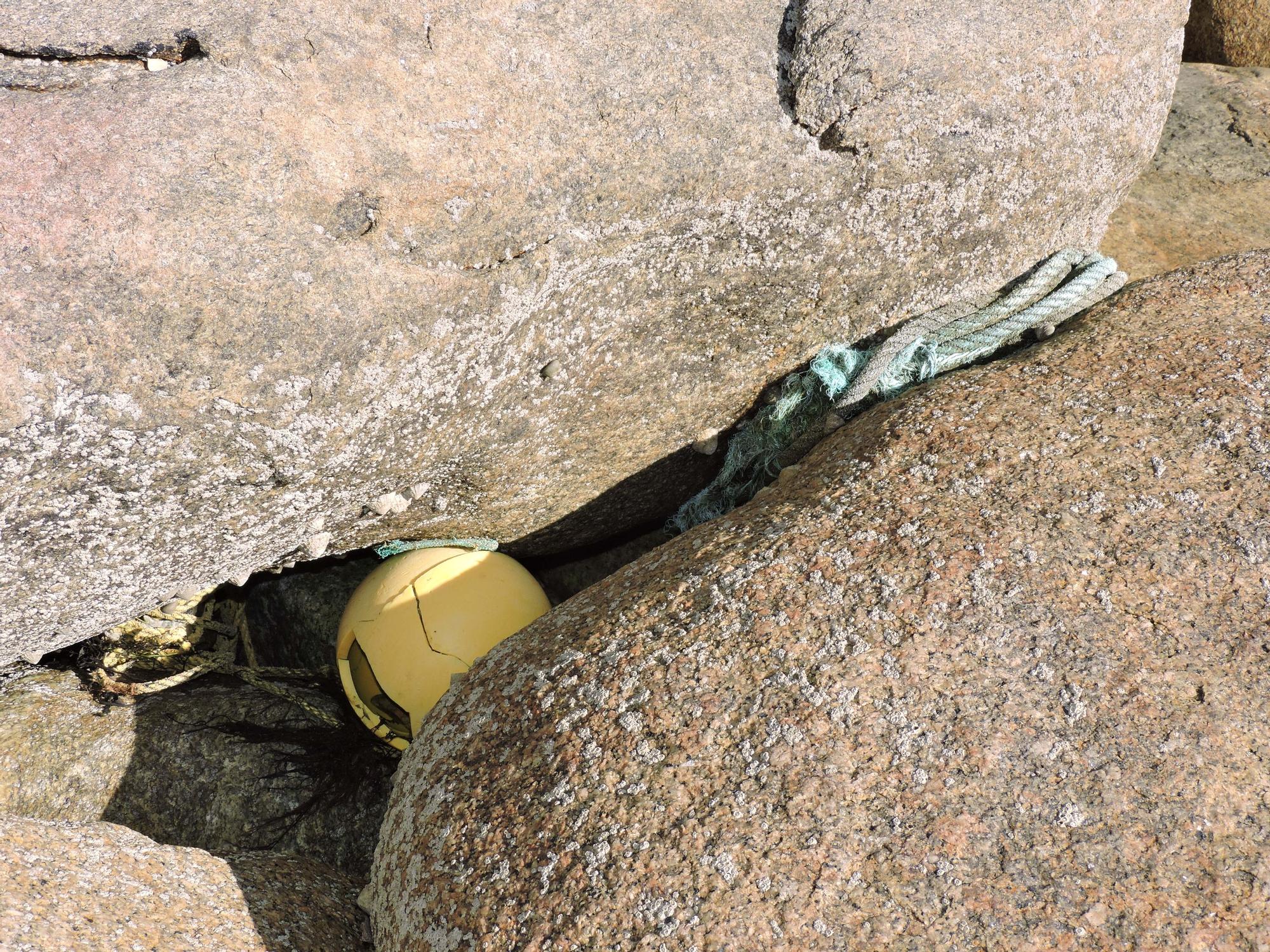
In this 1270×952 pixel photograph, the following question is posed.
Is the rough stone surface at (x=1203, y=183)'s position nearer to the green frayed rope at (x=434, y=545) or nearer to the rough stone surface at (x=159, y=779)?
the green frayed rope at (x=434, y=545)

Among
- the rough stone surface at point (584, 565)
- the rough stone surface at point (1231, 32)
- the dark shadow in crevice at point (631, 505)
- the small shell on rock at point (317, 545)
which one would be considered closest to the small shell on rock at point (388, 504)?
the small shell on rock at point (317, 545)

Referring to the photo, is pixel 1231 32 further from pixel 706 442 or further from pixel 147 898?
pixel 147 898

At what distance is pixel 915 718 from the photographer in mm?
1510

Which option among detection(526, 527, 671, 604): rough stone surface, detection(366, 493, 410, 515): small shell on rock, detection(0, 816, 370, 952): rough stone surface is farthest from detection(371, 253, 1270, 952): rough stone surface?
detection(526, 527, 671, 604): rough stone surface

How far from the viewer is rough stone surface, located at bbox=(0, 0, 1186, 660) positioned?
66.9 inches

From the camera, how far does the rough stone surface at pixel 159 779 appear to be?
220 cm

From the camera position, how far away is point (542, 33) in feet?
6.51

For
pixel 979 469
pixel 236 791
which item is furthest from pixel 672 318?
pixel 236 791

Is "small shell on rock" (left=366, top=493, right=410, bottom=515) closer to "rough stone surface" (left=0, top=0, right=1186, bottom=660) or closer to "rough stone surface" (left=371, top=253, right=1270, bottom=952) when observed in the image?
"rough stone surface" (left=0, top=0, right=1186, bottom=660)

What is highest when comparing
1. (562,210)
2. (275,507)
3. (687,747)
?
(562,210)

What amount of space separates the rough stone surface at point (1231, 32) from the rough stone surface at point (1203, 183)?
18 centimetres

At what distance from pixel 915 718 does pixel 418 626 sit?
119 centimetres

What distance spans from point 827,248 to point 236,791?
5.98 feet

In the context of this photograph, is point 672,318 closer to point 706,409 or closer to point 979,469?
point 706,409
